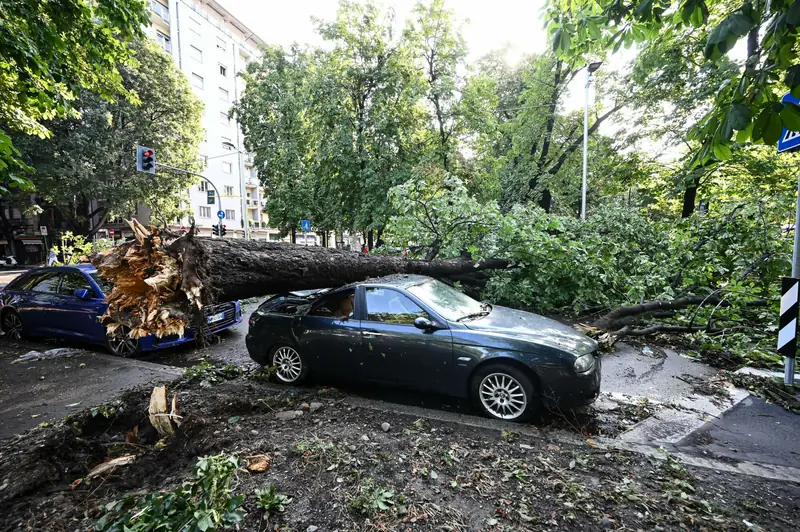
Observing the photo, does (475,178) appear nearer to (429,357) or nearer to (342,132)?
(342,132)

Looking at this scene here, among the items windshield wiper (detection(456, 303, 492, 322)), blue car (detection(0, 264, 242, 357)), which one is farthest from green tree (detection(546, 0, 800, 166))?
blue car (detection(0, 264, 242, 357))

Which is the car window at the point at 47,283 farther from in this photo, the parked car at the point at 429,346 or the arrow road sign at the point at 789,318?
the arrow road sign at the point at 789,318

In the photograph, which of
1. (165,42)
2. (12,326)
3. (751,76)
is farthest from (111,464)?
(165,42)

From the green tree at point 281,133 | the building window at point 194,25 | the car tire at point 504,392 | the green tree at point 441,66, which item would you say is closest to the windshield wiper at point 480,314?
the car tire at point 504,392

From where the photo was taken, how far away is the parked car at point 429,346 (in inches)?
150

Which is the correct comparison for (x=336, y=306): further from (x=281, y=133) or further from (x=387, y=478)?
(x=281, y=133)

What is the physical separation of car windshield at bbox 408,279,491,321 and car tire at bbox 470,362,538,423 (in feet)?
2.39

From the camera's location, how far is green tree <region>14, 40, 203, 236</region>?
21297 mm

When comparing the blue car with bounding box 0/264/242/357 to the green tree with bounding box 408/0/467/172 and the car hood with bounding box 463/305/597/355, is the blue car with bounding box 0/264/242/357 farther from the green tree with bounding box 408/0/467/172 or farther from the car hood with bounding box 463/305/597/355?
the green tree with bounding box 408/0/467/172

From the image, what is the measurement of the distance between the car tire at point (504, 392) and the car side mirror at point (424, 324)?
68 centimetres

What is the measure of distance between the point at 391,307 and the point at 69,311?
6085 millimetres

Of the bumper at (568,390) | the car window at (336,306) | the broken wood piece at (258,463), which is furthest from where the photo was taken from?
the car window at (336,306)

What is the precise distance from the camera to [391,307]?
4.58m

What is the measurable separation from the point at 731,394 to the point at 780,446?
4.05ft
